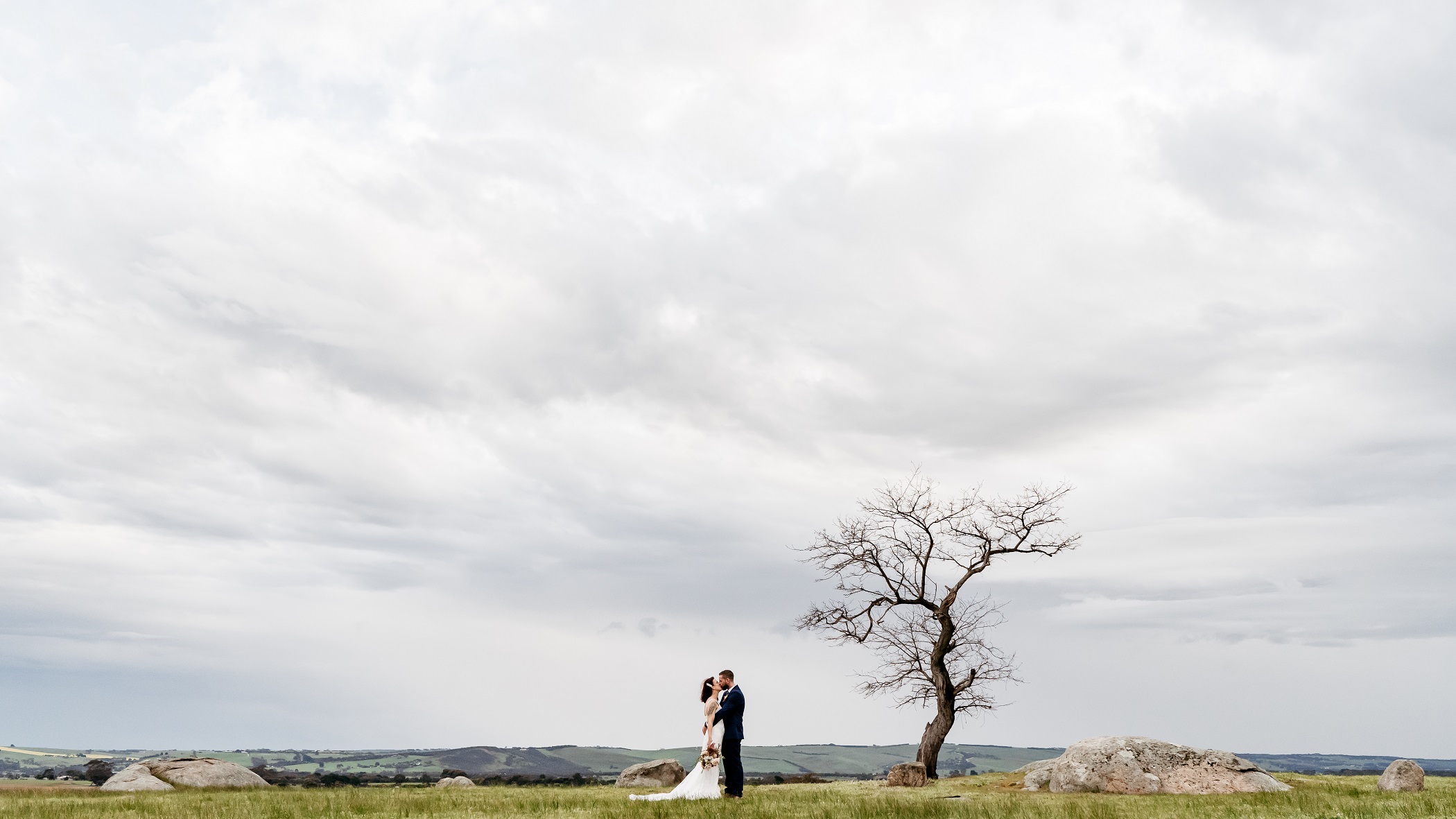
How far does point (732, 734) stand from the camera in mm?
24625

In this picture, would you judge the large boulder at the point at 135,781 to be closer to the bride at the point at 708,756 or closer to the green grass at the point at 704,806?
the green grass at the point at 704,806

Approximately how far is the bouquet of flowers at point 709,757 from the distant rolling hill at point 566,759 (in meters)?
101

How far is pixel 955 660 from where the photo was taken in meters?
42.1

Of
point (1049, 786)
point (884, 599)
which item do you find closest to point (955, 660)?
point (884, 599)

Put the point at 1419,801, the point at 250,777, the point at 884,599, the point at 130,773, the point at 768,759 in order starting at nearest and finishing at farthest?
the point at 1419,801, the point at 130,773, the point at 250,777, the point at 884,599, the point at 768,759

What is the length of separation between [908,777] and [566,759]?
133m

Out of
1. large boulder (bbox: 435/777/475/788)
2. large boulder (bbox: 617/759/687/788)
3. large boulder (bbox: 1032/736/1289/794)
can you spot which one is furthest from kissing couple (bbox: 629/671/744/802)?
large boulder (bbox: 435/777/475/788)

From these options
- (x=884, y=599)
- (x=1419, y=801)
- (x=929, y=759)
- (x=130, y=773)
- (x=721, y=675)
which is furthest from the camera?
(x=884, y=599)

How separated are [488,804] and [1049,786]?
63.5 feet

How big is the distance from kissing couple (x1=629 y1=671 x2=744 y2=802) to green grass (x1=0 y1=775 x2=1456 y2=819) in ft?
3.09

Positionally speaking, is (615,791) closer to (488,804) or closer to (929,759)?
(488,804)

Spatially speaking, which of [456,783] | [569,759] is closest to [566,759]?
[569,759]

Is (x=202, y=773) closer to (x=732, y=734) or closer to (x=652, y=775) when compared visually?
(x=652, y=775)

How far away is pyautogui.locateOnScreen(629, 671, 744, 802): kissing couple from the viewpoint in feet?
80.8
